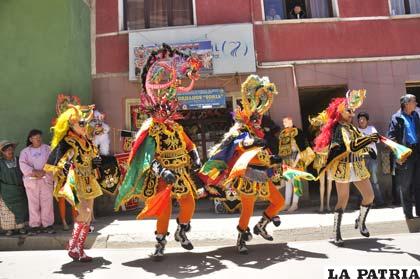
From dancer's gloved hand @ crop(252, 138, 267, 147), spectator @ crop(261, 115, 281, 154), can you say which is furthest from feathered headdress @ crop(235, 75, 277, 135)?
spectator @ crop(261, 115, 281, 154)

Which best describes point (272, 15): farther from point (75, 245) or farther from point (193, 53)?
point (75, 245)

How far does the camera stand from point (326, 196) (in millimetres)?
8898

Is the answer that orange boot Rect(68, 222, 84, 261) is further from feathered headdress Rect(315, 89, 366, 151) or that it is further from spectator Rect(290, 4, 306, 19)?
spectator Rect(290, 4, 306, 19)

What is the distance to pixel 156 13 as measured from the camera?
10.7 metres

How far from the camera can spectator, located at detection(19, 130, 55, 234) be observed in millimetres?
7234

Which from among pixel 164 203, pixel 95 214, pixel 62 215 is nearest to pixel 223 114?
pixel 95 214

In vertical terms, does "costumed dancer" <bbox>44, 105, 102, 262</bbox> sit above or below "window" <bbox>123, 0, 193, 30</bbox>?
below

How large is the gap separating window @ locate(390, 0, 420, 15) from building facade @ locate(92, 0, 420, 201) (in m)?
0.24

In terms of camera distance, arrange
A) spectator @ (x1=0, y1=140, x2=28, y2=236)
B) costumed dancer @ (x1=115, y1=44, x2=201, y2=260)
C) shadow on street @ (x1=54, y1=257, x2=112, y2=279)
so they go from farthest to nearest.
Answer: spectator @ (x1=0, y1=140, x2=28, y2=236), costumed dancer @ (x1=115, y1=44, x2=201, y2=260), shadow on street @ (x1=54, y1=257, x2=112, y2=279)

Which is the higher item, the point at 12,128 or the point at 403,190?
the point at 12,128

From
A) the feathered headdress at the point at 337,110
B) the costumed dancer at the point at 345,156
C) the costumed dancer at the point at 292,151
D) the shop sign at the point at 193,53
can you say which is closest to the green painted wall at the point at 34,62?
the shop sign at the point at 193,53

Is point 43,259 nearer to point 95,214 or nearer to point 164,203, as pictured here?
point 164,203

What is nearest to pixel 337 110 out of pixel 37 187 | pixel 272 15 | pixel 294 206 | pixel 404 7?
pixel 294 206

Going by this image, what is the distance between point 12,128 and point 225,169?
5.12 meters
